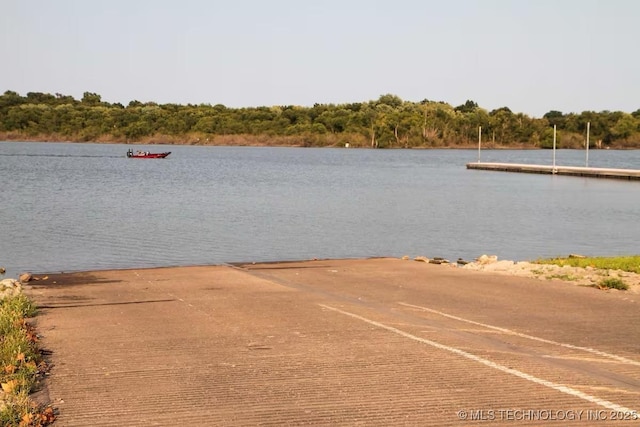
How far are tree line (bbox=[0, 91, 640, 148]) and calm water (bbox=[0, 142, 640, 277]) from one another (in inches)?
4414

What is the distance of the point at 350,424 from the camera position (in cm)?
740

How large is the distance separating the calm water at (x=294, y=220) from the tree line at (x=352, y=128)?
4414 inches

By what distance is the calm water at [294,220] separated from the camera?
29109 millimetres

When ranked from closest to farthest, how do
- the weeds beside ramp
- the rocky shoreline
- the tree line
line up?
the weeds beside ramp < the rocky shoreline < the tree line

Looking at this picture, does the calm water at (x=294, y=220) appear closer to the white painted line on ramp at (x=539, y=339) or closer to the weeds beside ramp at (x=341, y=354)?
the weeds beside ramp at (x=341, y=354)

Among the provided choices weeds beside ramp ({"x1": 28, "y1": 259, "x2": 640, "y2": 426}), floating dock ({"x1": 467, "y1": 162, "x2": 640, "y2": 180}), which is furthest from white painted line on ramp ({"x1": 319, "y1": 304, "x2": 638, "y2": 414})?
floating dock ({"x1": 467, "y1": 162, "x2": 640, "y2": 180})

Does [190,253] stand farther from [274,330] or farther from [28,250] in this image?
[274,330]

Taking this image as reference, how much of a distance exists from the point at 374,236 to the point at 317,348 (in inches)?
973

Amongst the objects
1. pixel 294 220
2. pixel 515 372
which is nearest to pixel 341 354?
pixel 515 372

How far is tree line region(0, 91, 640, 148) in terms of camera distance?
18812 centimetres

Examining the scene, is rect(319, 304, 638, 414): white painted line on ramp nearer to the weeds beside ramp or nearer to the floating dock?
the weeds beside ramp

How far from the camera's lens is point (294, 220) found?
40812mm

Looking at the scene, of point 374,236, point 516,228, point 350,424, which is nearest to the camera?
point 350,424

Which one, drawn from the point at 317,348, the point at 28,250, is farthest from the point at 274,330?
the point at 28,250
